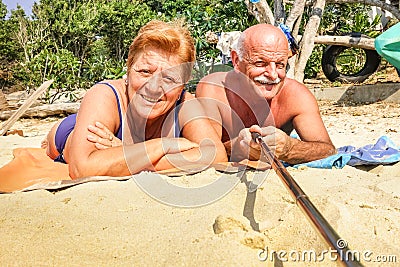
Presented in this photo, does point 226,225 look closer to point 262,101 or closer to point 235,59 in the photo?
point 262,101

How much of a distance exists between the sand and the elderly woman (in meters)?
0.15

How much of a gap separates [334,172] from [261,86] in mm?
609

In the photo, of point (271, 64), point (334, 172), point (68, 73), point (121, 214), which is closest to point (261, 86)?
point (271, 64)

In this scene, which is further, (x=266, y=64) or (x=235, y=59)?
(x=235, y=59)

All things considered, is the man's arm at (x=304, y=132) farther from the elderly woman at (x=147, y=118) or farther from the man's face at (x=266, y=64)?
the elderly woman at (x=147, y=118)

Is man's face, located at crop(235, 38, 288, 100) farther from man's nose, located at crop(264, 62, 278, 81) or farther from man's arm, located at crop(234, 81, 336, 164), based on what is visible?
man's arm, located at crop(234, 81, 336, 164)

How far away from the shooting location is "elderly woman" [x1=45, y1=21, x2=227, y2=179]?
2.01m

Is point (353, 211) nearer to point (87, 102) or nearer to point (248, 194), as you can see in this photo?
point (248, 194)

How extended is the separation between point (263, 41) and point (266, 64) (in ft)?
0.41

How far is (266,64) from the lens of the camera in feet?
7.38

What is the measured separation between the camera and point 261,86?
231 centimetres

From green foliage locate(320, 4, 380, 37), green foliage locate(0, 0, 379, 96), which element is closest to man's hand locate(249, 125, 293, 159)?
green foliage locate(0, 0, 379, 96)

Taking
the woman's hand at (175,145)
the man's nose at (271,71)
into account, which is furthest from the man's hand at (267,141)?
the man's nose at (271,71)

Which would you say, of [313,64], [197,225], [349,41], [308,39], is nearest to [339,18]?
[313,64]
